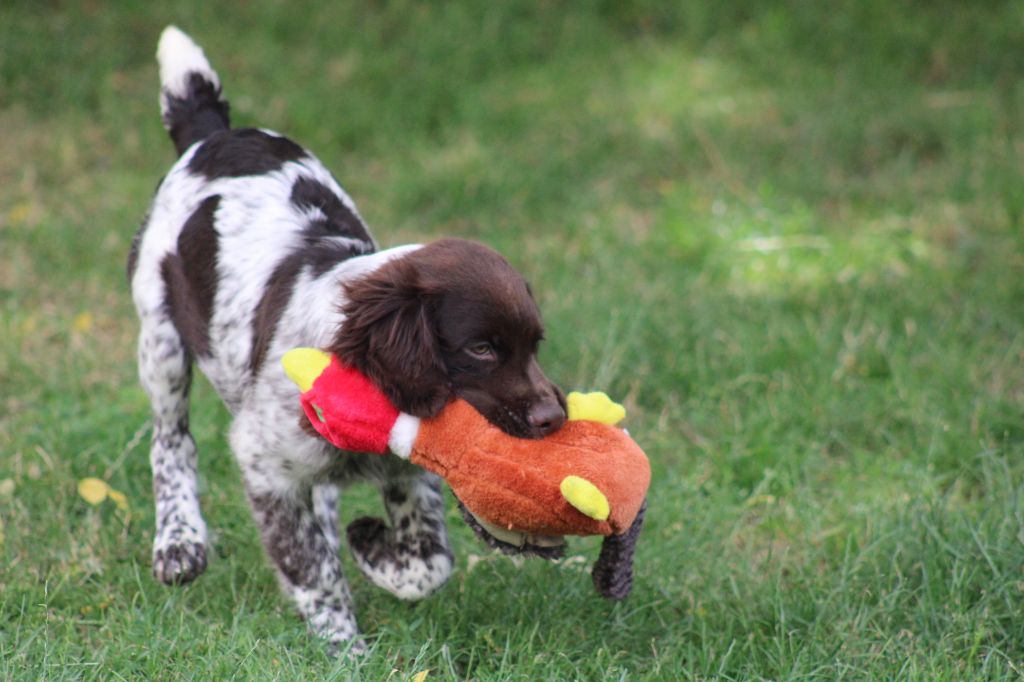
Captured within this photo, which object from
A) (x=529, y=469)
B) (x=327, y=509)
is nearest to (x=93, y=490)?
(x=327, y=509)

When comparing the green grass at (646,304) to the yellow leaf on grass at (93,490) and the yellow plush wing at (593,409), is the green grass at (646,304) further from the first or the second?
the yellow plush wing at (593,409)

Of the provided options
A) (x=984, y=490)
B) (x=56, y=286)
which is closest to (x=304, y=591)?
(x=984, y=490)

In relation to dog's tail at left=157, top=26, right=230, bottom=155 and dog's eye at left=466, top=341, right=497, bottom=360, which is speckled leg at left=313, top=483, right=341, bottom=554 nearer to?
dog's eye at left=466, top=341, right=497, bottom=360

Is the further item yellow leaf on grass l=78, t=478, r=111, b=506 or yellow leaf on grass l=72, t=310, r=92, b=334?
yellow leaf on grass l=72, t=310, r=92, b=334

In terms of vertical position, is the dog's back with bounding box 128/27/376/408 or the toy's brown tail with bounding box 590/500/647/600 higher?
the dog's back with bounding box 128/27/376/408

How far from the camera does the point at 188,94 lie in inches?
168

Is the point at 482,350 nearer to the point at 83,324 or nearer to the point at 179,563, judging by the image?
the point at 179,563

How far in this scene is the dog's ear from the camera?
2.85 meters

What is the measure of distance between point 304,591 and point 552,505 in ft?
3.13

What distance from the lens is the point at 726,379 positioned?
4.70 meters

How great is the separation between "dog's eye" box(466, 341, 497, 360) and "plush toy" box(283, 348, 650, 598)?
0.13 m

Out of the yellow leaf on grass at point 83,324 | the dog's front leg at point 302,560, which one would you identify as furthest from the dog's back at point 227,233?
the yellow leaf on grass at point 83,324

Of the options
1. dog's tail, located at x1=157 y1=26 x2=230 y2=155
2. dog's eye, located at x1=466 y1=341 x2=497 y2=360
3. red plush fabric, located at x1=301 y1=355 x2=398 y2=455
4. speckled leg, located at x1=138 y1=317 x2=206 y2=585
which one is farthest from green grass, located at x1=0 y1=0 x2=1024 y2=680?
dog's tail, located at x1=157 y1=26 x2=230 y2=155

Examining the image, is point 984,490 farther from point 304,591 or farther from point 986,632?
point 304,591
